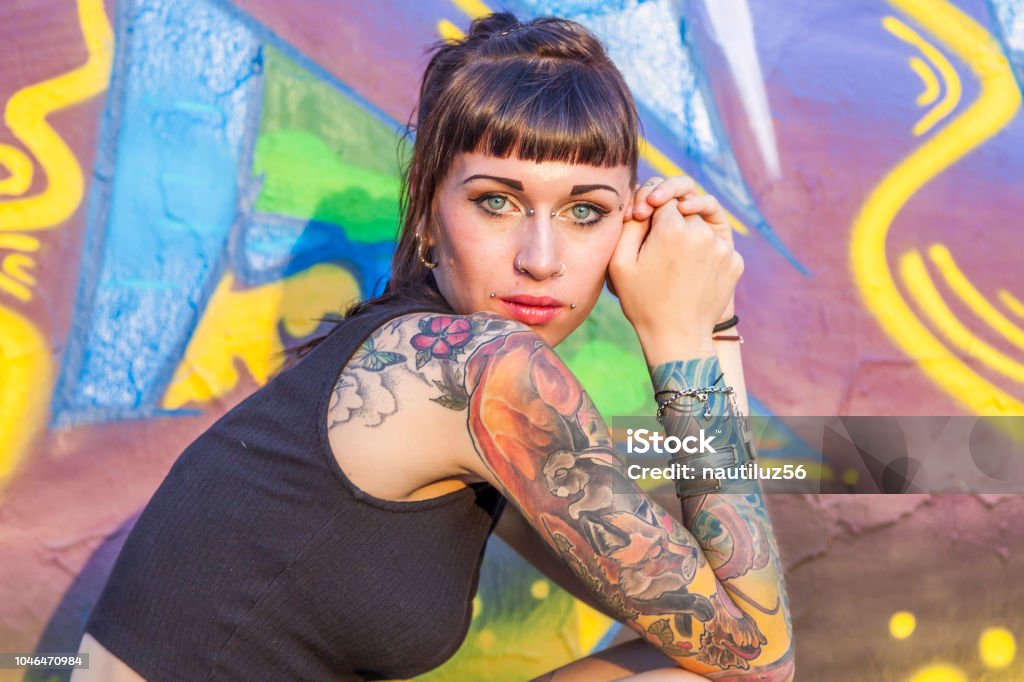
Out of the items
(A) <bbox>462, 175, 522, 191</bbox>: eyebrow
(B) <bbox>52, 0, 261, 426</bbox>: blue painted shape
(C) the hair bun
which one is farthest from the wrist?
(B) <bbox>52, 0, 261, 426</bbox>: blue painted shape

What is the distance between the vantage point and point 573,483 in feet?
4.74

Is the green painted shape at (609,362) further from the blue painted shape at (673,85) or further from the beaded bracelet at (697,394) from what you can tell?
the beaded bracelet at (697,394)

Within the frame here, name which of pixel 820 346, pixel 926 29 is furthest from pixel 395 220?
pixel 926 29

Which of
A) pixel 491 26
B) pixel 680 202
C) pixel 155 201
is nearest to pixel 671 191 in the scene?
pixel 680 202

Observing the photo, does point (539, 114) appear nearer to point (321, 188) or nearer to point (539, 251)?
point (539, 251)

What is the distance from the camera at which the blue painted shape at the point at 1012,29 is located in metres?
2.98

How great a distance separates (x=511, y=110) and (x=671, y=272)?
42cm

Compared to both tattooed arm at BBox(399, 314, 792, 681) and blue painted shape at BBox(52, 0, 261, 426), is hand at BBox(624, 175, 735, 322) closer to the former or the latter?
tattooed arm at BBox(399, 314, 792, 681)

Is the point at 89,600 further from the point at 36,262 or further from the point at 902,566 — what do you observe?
the point at 902,566

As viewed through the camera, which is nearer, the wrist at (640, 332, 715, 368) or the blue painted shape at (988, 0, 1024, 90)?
the wrist at (640, 332, 715, 368)

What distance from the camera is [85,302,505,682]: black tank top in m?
1.47

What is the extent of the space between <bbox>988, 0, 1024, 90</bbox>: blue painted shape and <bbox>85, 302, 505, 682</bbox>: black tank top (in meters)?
2.33

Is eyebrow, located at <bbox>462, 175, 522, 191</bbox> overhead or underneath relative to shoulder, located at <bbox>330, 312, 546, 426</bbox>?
overhead

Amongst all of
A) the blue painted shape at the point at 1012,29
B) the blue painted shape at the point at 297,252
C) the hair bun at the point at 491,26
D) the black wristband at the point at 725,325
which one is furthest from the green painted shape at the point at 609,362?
the blue painted shape at the point at 1012,29
